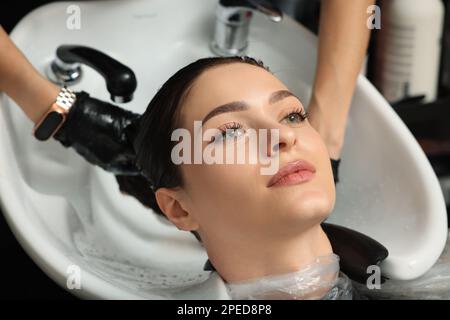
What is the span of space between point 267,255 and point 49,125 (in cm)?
34

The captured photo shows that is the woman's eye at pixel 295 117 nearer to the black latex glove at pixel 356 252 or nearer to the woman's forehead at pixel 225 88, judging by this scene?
the woman's forehead at pixel 225 88

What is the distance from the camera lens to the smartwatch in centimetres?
91

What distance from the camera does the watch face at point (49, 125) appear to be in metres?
0.91

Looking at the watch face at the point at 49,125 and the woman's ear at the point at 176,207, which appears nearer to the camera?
the woman's ear at the point at 176,207

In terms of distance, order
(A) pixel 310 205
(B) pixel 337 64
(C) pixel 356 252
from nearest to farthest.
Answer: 1. (A) pixel 310 205
2. (C) pixel 356 252
3. (B) pixel 337 64

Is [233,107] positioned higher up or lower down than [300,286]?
higher up

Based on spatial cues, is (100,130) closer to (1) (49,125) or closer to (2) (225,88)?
(1) (49,125)

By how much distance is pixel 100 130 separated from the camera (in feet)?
3.05

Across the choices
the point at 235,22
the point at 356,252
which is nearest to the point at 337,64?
the point at 235,22

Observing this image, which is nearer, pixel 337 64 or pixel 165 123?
pixel 165 123

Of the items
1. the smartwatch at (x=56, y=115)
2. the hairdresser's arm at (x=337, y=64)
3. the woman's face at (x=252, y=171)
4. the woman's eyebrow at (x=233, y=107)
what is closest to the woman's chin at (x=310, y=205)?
the woman's face at (x=252, y=171)

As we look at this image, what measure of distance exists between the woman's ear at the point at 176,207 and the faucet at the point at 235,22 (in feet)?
0.90

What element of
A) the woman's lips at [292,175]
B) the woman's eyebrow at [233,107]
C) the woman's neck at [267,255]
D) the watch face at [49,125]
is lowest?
the woman's neck at [267,255]

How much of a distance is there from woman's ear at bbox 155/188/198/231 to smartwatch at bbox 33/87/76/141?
0.19 metres
